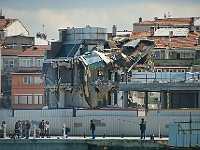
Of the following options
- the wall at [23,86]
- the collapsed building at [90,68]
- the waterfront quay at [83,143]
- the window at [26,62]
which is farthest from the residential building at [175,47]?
the waterfront quay at [83,143]

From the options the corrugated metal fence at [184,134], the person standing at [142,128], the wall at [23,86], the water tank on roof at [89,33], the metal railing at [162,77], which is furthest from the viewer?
the wall at [23,86]

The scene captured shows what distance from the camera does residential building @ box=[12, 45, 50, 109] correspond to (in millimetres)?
127688

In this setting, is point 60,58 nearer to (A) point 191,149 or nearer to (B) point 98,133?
(B) point 98,133

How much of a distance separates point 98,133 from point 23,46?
60.4 metres

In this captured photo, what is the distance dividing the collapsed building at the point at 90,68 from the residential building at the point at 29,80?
1238 inches

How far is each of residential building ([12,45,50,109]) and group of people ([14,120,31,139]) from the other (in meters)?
46.7

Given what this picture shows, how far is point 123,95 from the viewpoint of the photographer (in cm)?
8644

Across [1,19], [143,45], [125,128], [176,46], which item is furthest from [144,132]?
[1,19]

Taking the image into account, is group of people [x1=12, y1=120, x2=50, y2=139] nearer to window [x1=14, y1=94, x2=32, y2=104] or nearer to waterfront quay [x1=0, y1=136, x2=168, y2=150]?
waterfront quay [x1=0, y1=136, x2=168, y2=150]

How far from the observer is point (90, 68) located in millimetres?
89250

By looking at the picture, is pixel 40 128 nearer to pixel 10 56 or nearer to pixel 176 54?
pixel 176 54

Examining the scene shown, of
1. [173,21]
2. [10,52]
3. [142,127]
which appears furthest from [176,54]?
[142,127]

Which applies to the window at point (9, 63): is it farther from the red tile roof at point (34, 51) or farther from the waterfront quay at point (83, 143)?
the waterfront quay at point (83, 143)

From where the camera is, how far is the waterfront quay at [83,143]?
74312mm
